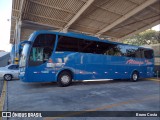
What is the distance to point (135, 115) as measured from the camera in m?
4.36

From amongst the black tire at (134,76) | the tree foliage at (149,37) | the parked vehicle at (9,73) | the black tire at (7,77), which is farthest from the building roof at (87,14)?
the tree foliage at (149,37)

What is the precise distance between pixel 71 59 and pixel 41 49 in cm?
200

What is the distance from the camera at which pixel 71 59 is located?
9.54m

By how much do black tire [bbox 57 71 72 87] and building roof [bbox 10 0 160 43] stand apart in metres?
7.96

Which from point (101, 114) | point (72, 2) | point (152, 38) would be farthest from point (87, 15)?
point (152, 38)

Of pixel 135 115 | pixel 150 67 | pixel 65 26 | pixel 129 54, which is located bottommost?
pixel 135 115

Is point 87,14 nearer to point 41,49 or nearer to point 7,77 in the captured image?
point 41,49

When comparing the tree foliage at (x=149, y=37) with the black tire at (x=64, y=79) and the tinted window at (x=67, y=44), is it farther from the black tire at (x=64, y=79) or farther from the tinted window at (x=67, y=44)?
the black tire at (x=64, y=79)

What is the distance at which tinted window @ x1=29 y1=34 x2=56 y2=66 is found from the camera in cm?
834

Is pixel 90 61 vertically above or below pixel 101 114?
above

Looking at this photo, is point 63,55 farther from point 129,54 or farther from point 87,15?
point 87,15

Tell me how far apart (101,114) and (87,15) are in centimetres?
1460

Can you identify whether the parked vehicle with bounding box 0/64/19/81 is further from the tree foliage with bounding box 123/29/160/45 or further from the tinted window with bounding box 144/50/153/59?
the tree foliage with bounding box 123/29/160/45

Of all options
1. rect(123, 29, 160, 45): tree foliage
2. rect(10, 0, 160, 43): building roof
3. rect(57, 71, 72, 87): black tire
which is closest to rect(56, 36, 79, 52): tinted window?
rect(57, 71, 72, 87): black tire
